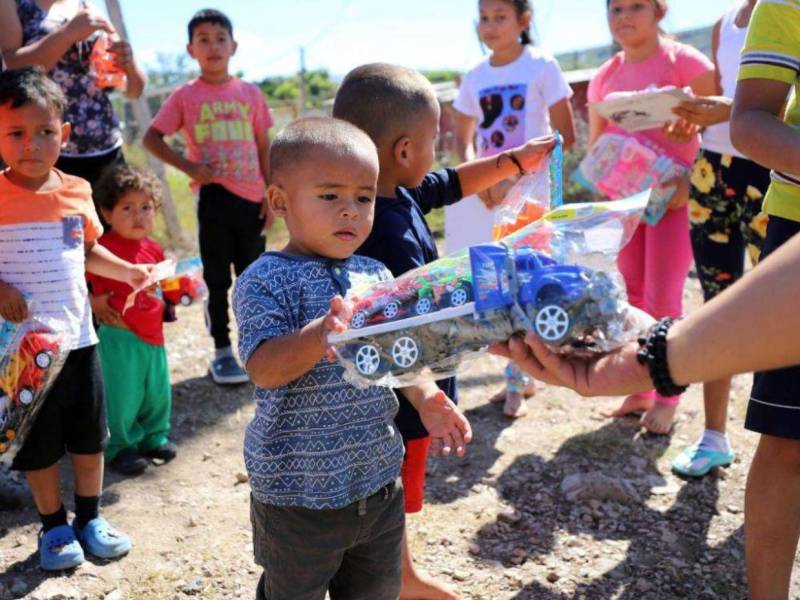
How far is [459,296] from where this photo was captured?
163 centimetres

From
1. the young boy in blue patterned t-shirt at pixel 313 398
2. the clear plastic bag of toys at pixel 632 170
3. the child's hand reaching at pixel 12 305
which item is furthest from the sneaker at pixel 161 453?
the clear plastic bag of toys at pixel 632 170

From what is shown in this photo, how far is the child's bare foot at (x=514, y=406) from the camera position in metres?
4.38

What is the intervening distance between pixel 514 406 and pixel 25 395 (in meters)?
2.49

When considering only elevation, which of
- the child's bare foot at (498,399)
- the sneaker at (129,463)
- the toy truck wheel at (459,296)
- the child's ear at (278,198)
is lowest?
the child's bare foot at (498,399)

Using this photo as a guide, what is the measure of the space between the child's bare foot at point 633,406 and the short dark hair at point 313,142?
2797mm

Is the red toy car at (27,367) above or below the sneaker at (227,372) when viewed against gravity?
above

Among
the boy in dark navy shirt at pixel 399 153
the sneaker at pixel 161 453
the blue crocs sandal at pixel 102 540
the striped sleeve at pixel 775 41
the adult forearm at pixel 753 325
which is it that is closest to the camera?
the adult forearm at pixel 753 325

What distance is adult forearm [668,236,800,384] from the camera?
1357 mm

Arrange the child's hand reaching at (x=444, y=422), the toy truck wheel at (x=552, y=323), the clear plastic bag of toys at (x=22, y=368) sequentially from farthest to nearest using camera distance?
the clear plastic bag of toys at (x=22, y=368) < the child's hand reaching at (x=444, y=422) < the toy truck wheel at (x=552, y=323)

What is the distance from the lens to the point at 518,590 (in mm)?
2918

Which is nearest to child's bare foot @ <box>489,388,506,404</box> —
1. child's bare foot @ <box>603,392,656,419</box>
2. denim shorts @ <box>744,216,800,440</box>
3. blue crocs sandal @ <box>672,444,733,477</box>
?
child's bare foot @ <box>603,392,656,419</box>

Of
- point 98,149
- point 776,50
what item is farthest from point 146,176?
point 776,50

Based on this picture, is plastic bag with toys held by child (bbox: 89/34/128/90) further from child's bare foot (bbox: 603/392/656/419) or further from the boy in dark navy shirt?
child's bare foot (bbox: 603/392/656/419)

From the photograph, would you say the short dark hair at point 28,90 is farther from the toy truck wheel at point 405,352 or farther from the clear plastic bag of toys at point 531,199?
the toy truck wheel at point 405,352
